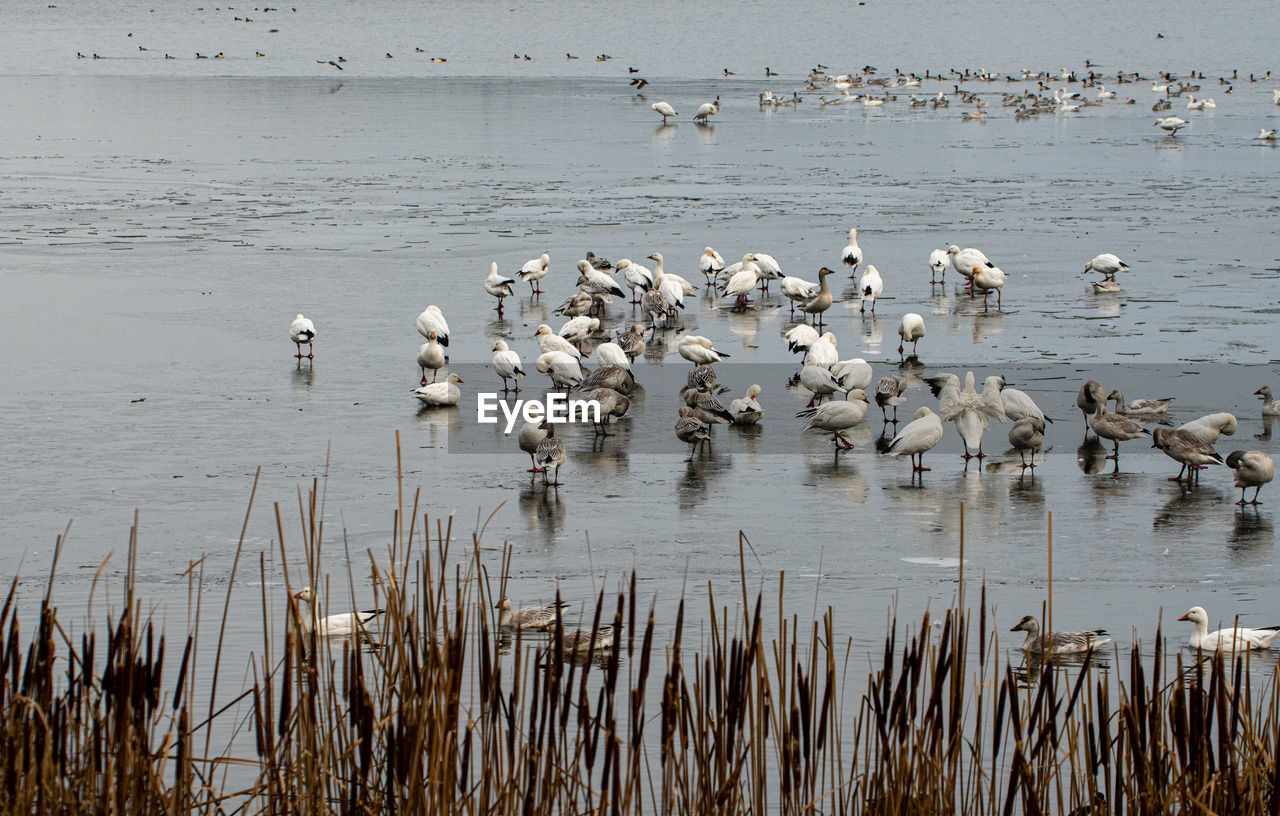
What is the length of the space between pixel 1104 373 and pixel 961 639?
920 centimetres

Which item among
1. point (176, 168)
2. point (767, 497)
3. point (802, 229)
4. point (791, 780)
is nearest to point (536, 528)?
point (767, 497)

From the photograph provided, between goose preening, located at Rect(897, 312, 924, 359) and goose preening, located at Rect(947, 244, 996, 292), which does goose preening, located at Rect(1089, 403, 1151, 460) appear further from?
goose preening, located at Rect(947, 244, 996, 292)

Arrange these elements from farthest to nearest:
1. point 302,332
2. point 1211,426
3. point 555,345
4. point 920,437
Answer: point 302,332 → point 555,345 → point 1211,426 → point 920,437

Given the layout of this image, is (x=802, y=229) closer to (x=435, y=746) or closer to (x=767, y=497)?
(x=767, y=497)

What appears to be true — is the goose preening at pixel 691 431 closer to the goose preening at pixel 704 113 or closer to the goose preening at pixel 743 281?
the goose preening at pixel 743 281

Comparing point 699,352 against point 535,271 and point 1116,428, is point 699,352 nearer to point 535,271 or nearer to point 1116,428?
Result: point 1116,428

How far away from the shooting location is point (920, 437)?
388 inches

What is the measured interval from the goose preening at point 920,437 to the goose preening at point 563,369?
9.85 ft

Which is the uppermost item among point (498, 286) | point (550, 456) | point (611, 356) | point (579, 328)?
point (498, 286)

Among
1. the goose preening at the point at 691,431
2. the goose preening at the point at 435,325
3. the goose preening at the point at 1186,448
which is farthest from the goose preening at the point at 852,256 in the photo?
the goose preening at the point at 1186,448

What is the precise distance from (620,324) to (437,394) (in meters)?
4.37

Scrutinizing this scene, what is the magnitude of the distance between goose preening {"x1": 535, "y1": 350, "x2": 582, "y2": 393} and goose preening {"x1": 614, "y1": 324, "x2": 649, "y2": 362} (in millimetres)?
1093

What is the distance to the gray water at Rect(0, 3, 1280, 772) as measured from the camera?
820cm

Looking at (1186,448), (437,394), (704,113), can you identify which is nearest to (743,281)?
(437,394)
